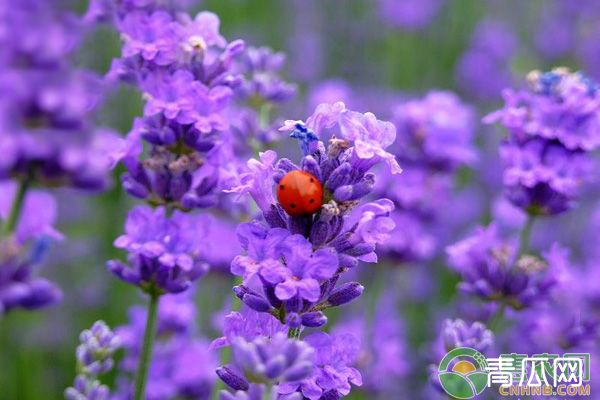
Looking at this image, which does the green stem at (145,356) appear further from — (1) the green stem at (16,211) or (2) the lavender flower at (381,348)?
(2) the lavender flower at (381,348)

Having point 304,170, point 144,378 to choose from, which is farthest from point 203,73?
point 144,378

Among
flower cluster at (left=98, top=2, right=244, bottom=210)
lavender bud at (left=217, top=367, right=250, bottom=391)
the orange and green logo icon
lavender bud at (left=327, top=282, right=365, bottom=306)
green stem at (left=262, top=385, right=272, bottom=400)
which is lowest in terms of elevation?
green stem at (left=262, top=385, right=272, bottom=400)

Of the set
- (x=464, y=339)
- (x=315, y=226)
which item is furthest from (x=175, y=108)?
(x=464, y=339)

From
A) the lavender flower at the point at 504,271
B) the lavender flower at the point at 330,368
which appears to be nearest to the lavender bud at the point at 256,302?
the lavender flower at the point at 330,368

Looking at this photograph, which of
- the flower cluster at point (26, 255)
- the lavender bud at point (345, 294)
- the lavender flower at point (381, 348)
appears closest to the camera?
the lavender bud at point (345, 294)

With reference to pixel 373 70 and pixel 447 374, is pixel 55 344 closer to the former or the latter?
pixel 447 374

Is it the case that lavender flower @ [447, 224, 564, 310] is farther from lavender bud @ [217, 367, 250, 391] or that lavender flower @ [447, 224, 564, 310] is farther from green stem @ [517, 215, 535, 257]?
lavender bud @ [217, 367, 250, 391]

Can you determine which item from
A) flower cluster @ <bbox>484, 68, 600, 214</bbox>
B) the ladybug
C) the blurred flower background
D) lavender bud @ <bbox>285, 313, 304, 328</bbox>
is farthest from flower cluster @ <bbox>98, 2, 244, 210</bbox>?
flower cluster @ <bbox>484, 68, 600, 214</bbox>

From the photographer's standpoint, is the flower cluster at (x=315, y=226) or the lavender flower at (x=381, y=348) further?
the lavender flower at (x=381, y=348)
